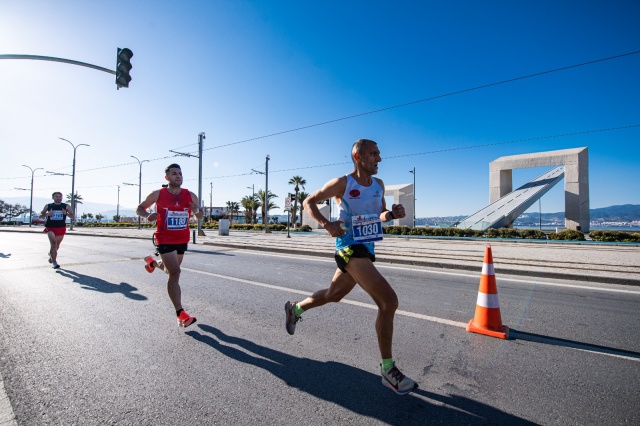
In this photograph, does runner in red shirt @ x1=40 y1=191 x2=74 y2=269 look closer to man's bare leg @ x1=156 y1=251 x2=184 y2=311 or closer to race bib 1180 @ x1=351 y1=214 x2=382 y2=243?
man's bare leg @ x1=156 y1=251 x2=184 y2=311

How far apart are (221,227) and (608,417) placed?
2303 cm

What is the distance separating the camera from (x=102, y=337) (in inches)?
127

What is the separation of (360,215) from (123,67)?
35.0ft

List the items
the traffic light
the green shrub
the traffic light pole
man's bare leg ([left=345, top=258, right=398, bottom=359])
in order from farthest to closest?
the green shrub
the traffic light
the traffic light pole
man's bare leg ([left=345, top=258, right=398, bottom=359])

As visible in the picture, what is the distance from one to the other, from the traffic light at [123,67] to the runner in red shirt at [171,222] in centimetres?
799

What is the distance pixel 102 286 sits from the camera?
5668mm

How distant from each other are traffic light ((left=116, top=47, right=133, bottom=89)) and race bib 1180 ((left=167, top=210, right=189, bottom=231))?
831 centimetres

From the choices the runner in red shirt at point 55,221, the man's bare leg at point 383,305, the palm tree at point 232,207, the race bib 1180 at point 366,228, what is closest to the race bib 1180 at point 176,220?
the race bib 1180 at point 366,228

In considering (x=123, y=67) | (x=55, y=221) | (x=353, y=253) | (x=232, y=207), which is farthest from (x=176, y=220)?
(x=232, y=207)

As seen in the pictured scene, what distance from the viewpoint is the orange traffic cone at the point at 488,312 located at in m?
3.37

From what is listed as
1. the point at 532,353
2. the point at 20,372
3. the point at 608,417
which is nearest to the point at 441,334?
the point at 532,353

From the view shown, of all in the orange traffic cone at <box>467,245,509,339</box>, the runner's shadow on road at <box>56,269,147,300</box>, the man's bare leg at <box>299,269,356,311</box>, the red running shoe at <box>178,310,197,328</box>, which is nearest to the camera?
the man's bare leg at <box>299,269,356,311</box>

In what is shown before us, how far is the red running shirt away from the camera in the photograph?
3.83 metres

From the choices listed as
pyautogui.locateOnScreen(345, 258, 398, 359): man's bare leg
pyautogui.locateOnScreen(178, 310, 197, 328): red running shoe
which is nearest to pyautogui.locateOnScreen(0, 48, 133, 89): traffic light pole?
pyautogui.locateOnScreen(178, 310, 197, 328): red running shoe
